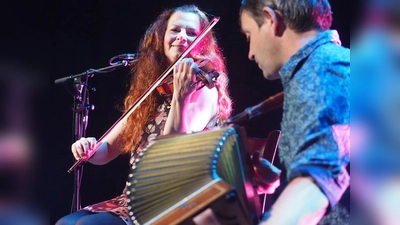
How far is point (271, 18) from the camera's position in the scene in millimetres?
1129

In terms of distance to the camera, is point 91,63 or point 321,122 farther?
point 91,63

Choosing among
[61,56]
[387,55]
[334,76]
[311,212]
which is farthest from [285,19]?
[61,56]

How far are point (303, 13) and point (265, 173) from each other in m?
0.45

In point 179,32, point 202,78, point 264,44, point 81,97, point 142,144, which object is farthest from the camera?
point 81,97

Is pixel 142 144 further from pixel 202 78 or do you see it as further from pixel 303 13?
pixel 303 13

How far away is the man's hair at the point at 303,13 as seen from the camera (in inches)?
43.5

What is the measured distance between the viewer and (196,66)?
1674 millimetres

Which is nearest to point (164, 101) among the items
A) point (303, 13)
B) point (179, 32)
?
point (179, 32)

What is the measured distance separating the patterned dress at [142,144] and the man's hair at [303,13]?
86 cm

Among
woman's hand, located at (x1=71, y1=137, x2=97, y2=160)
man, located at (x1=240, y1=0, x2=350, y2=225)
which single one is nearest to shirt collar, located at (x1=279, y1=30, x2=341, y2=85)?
man, located at (x1=240, y1=0, x2=350, y2=225)

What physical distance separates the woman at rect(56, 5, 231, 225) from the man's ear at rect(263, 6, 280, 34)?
1.88 ft

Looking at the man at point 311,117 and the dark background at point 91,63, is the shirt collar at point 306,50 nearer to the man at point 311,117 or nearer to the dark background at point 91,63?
the man at point 311,117

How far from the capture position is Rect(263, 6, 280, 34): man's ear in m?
1.12

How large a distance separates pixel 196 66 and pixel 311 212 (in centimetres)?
89
